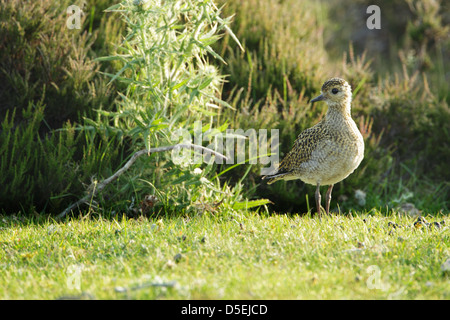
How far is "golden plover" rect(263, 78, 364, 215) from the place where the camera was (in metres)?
6.07

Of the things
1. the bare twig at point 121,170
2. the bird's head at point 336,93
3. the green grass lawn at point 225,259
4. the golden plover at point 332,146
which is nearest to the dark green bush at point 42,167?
the bare twig at point 121,170

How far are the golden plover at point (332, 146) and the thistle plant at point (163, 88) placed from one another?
3.28 feet

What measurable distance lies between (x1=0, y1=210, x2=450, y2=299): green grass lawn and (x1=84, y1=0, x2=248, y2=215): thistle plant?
1.93 ft

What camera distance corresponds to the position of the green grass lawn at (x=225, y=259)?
13.6 ft

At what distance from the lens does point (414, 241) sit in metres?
5.13

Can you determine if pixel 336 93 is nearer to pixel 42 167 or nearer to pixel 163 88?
pixel 163 88

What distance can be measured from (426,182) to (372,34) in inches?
256

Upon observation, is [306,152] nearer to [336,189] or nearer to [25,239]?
[336,189]

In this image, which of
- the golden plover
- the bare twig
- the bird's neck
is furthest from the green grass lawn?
the bird's neck

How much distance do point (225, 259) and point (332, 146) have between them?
80.2 inches

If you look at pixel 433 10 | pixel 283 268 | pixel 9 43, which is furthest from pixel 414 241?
pixel 433 10

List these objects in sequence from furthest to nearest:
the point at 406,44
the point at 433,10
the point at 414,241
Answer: the point at 406,44 → the point at 433,10 → the point at 414,241

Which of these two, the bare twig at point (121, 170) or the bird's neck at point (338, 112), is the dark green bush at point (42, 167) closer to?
the bare twig at point (121, 170)

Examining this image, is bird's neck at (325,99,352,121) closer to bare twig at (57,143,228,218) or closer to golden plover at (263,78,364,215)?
golden plover at (263,78,364,215)
